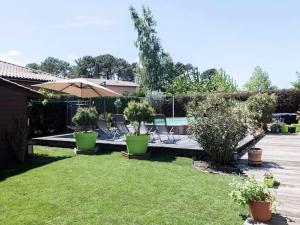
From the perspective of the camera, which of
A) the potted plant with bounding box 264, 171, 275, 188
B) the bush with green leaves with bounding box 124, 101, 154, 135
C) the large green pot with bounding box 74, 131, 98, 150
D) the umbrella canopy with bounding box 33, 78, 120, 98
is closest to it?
the potted plant with bounding box 264, 171, 275, 188

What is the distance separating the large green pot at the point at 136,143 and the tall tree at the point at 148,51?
31.3m

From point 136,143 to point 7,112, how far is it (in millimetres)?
3727

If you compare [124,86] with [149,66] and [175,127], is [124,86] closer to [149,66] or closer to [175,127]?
[149,66]

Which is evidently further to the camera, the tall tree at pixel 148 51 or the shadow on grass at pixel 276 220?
the tall tree at pixel 148 51

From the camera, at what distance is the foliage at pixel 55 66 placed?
90750 mm

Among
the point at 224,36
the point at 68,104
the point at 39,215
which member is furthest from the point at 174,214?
the point at 224,36

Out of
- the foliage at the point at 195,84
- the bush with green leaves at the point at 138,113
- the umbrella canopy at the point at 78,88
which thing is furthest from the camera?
the foliage at the point at 195,84

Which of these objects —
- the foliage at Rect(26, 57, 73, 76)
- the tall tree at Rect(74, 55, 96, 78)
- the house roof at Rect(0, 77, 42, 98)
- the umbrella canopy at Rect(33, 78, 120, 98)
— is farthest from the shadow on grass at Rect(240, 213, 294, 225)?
the foliage at Rect(26, 57, 73, 76)

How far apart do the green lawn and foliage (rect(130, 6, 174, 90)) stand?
32361 mm

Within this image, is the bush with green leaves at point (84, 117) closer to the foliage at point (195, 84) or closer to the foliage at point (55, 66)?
the foliage at point (195, 84)

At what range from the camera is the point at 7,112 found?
942 cm

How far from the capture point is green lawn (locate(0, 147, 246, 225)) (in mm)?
5027

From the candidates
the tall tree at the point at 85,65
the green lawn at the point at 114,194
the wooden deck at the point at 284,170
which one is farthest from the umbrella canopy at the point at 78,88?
the tall tree at the point at 85,65

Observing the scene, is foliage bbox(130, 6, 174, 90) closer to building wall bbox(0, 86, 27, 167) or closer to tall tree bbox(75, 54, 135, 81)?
building wall bbox(0, 86, 27, 167)
